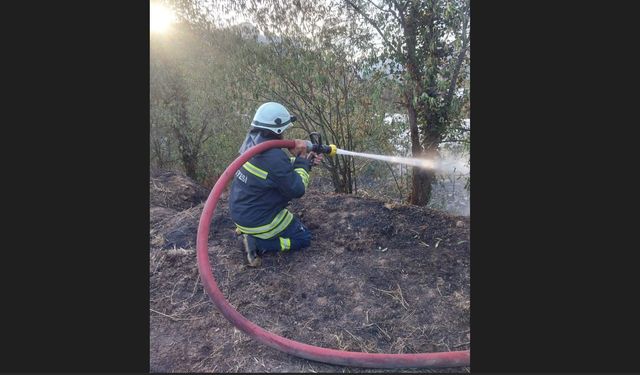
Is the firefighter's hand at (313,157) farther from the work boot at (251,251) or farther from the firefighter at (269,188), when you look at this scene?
the work boot at (251,251)

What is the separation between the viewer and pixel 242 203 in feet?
13.2

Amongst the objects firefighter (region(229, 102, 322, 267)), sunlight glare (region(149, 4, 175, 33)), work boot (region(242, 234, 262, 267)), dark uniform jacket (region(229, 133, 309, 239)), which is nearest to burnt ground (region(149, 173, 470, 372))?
work boot (region(242, 234, 262, 267))

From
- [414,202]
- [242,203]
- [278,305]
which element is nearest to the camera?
[278,305]

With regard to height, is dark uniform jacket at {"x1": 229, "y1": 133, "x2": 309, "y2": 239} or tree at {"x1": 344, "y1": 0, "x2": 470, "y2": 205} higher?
tree at {"x1": 344, "y1": 0, "x2": 470, "y2": 205}

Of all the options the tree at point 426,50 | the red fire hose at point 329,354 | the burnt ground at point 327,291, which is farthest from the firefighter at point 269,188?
the tree at point 426,50

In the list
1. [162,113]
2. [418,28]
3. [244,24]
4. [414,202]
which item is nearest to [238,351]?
[414,202]

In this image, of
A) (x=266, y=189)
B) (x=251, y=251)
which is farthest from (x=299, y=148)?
(x=251, y=251)

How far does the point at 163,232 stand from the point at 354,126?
9.39 ft

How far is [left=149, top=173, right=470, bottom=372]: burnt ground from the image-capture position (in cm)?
297

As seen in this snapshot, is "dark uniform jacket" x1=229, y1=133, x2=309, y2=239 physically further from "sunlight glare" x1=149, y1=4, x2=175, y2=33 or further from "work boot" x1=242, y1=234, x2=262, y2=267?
"sunlight glare" x1=149, y1=4, x2=175, y2=33

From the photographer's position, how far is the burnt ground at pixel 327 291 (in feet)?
9.75

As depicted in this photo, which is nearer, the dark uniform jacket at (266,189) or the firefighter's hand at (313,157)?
the dark uniform jacket at (266,189)

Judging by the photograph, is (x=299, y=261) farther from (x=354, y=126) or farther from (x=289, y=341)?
(x=354, y=126)

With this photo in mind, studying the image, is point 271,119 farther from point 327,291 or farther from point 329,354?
point 329,354
